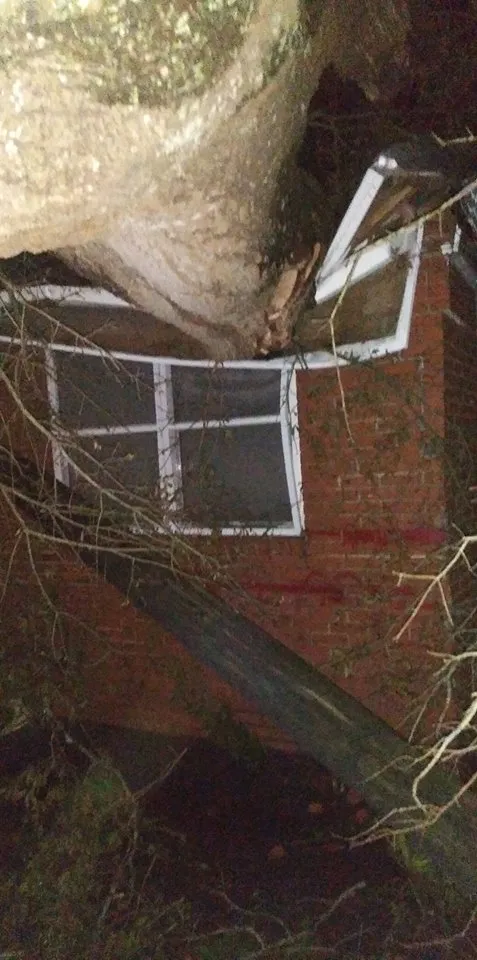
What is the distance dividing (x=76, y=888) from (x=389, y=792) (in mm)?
1961

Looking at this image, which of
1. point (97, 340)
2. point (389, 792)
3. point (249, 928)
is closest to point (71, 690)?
point (249, 928)

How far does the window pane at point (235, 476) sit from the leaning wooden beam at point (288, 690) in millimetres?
1237

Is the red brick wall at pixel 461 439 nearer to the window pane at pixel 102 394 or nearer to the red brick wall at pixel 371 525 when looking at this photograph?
the red brick wall at pixel 371 525

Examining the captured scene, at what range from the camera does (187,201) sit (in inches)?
82.3

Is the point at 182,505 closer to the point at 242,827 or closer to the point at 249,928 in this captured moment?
the point at 242,827

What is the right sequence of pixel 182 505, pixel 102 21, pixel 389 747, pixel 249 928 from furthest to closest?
pixel 182 505 → pixel 249 928 → pixel 389 747 → pixel 102 21

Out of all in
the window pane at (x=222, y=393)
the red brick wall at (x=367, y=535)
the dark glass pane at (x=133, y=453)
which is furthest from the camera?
the dark glass pane at (x=133, y=453)

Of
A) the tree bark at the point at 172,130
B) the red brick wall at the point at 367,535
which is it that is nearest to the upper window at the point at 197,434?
the red brick wall at the point at 367,535

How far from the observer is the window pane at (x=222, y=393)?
16.1 feet

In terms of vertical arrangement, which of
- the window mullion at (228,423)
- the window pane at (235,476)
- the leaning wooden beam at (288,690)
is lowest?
the leaning wooden beam at (288,690)

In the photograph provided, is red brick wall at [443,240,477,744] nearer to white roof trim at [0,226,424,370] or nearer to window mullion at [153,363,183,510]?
white roof trim at [0,226,424,370]

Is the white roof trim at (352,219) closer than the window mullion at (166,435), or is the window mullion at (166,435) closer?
the white roof trim at (352,219)

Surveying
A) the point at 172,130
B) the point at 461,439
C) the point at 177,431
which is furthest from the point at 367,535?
the point at 172,130

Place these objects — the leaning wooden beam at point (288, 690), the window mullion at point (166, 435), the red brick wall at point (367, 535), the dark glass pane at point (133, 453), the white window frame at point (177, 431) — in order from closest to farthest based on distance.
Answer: the leaning wooden beam at point (288, 690), the red brick wall at point (367, 535), the white window frame at point (177, 431), the window mullion at point (166, 435), the dark glass pane at point (133, 453)
